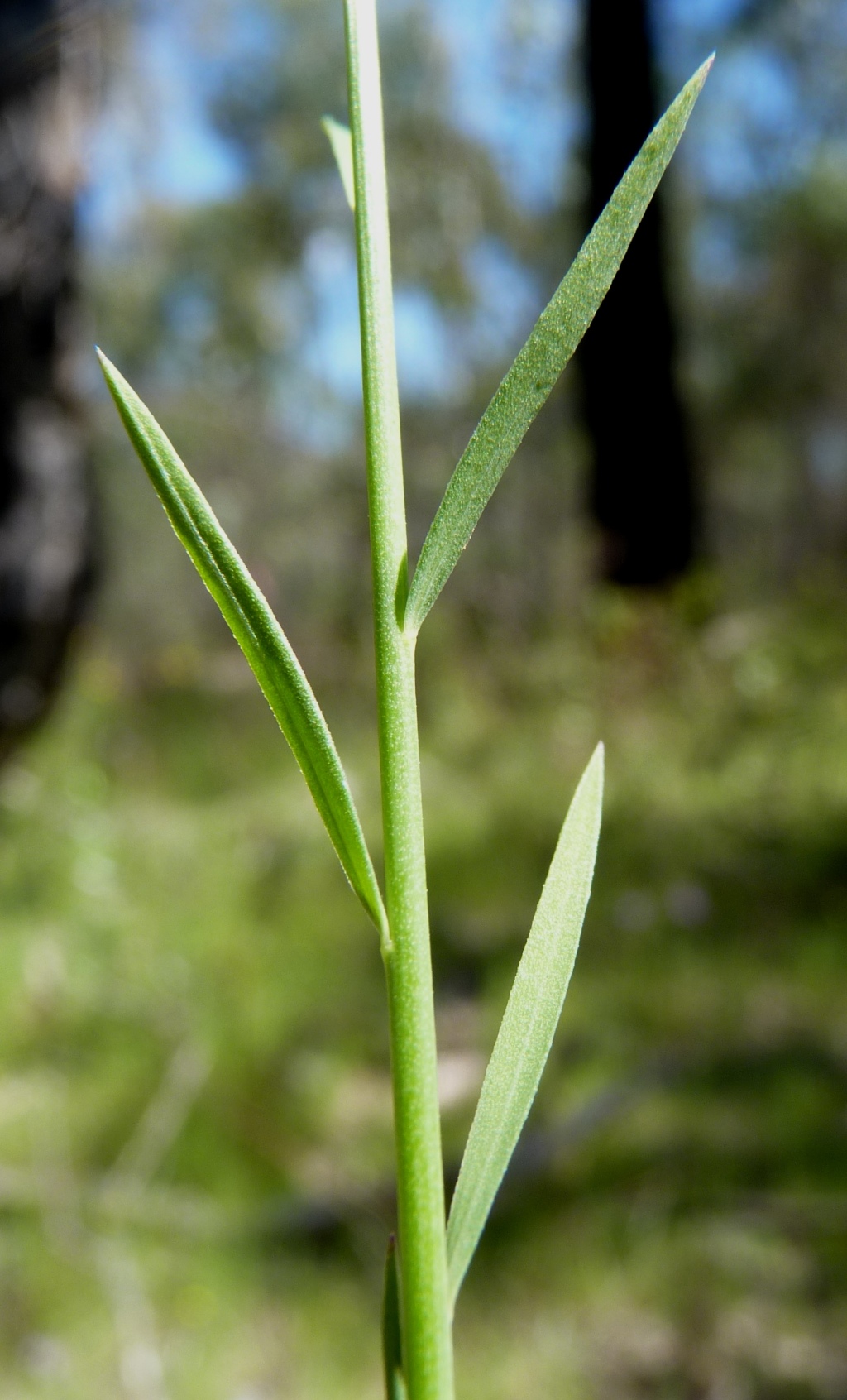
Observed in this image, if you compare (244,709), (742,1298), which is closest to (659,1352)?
(742,1298)

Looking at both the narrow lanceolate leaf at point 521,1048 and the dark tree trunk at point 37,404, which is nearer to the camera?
the narrow lanceolate leaf at point 521,1048

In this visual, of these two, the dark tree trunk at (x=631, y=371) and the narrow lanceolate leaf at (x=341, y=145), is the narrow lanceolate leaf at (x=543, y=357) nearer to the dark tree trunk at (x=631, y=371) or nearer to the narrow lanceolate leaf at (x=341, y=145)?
the narrow lanceolate leaf at (x=341, y=145)

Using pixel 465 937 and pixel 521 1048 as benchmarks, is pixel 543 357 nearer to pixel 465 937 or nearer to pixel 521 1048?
pixel 521 1048

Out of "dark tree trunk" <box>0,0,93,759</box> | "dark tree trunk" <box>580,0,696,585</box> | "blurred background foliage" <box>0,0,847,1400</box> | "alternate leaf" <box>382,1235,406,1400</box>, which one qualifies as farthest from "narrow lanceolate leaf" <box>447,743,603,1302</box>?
"dark tree trunk" <box>580,0,696,585</box>

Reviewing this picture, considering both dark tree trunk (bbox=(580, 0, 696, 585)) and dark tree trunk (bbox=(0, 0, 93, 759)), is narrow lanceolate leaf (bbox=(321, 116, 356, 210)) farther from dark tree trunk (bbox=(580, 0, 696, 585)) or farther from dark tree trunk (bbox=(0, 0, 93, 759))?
dark tree trunk (bbox=(580, 0, 696, 585))

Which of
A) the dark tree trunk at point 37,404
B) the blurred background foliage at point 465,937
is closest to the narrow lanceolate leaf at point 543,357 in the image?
the blurred background foliage at point 465,937

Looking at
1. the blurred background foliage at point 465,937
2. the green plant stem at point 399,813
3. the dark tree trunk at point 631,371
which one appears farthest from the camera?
the dark tree trunk at point 631,371

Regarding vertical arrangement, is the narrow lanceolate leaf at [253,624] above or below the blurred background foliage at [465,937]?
above

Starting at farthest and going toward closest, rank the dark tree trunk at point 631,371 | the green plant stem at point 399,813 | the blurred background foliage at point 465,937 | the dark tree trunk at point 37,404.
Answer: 1. the dark tree trunk at point 631,371
2. the dark tree trunk at point 37,404
3. the blurred background foliage at point 465,937
4. the green plant stem at point 399,813

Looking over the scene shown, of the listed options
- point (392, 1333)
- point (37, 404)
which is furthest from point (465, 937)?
point (392, 1333)
